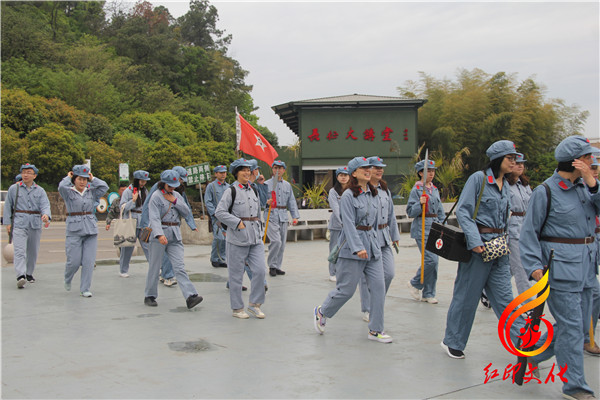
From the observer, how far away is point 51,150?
99.1ft

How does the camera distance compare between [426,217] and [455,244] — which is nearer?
[455,244]

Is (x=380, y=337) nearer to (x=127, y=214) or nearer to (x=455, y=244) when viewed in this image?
(x=455, y=244)

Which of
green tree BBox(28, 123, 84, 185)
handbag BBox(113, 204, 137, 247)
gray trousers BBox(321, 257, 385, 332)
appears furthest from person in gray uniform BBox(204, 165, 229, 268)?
green tree BBox(28, 123, 84, 185)

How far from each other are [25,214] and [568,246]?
828cm

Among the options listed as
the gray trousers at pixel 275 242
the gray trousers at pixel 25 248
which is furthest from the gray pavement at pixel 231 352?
the gray trousers at pixel 275 242

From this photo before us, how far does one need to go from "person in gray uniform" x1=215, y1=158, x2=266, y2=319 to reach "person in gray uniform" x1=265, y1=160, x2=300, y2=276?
116 inches

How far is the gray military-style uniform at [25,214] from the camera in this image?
9.42 metres

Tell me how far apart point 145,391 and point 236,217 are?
3056 mm

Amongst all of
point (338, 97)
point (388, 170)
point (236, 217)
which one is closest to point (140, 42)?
point (338, 97)

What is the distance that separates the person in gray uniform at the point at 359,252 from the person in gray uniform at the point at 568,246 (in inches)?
67.9

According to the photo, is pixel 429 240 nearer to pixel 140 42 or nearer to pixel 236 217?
pixel 236 217

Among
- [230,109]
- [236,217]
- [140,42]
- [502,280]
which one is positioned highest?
[140,42]

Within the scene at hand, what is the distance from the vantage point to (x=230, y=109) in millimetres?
57781

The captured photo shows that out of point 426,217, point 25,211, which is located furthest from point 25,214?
point 426,217
